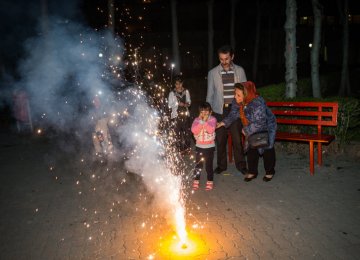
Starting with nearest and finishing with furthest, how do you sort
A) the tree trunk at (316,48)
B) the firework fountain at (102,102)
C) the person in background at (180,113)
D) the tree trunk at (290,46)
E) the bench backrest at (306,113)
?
the bench backrest at (306,113) → the firework fountain at (102,102) → the person in background at (180,113) → the tree trunk at (290,46) → the tree trunk at (316,48)

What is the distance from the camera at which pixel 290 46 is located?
948 cm

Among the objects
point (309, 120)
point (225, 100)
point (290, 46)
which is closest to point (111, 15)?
point (290, 46)

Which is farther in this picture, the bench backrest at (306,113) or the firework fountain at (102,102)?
the firework fountain at (102,102)

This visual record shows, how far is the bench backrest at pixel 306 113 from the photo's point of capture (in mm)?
7295

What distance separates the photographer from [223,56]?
682 cm

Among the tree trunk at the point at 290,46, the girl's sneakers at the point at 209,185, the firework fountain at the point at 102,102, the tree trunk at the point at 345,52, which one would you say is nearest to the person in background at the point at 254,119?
the girl's sneakers at the point at 209,185

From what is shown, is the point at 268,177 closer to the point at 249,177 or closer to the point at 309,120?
the point at 249,177

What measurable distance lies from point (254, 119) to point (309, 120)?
1.79 m

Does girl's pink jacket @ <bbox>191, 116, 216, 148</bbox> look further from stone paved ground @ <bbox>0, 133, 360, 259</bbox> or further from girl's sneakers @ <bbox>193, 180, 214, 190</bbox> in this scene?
stone paved ground @ <bbox>0, 133, 360, 259</bbox>

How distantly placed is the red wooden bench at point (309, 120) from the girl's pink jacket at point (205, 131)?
1.66 m

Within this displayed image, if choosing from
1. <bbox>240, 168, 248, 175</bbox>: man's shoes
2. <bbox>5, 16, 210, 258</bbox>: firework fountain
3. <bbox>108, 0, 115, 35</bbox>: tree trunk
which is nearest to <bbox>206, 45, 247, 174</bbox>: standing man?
<bbox>240, 168, 248, 175</bbox>: man's shoes

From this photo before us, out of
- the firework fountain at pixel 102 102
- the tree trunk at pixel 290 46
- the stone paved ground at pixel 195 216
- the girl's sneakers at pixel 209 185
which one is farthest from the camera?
the tree trunk at pixel 290 46

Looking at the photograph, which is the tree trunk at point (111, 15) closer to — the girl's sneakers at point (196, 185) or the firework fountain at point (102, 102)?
the firework fountain at point (102, 102)

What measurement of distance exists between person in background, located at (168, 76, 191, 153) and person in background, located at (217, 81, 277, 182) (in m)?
2.19
